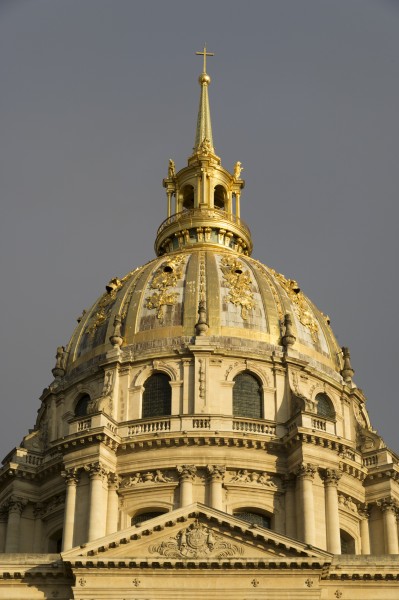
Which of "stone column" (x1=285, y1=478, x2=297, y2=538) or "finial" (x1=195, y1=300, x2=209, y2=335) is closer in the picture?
"stone column" (x1=285, y1=478, x2=297, y2=538)

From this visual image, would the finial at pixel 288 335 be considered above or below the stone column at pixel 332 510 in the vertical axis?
above

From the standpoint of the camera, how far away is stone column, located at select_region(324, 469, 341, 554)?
69.6 m

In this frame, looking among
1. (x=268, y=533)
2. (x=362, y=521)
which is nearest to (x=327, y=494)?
(x=362, y=521)

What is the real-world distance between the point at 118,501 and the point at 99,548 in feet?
47.3

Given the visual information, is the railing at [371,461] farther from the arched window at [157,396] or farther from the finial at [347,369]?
the arched window at [157,396]

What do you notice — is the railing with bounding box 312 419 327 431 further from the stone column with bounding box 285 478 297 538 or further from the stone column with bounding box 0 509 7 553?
the stone column with bounding box 0 509 7 553

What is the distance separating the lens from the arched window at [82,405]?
256 feet

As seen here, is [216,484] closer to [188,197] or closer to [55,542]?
[55,542]

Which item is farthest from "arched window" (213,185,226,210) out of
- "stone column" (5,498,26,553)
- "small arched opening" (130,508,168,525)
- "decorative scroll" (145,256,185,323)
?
"small arched opening" (130,508,168,525)

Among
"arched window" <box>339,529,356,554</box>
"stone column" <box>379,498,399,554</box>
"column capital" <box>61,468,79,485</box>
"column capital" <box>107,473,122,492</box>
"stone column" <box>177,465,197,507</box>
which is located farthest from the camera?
"stone column" <box>379,498,399,554</box>

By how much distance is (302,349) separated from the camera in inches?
3115

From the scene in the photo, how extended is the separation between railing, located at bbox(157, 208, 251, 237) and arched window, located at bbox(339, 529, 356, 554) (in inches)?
877

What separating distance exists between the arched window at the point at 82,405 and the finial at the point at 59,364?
9.11ft

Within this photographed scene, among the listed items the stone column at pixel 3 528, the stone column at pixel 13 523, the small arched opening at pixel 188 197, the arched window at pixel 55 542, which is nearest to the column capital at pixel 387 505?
the arched window at pixel 55 542
